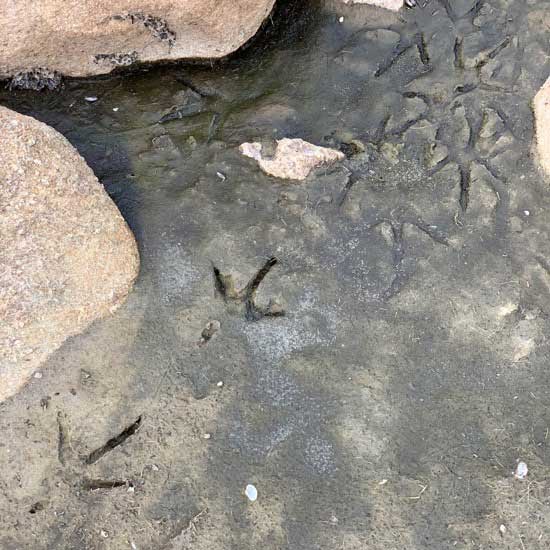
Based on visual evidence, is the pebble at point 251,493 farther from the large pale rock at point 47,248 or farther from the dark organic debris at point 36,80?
the dark organic debris at point 36,80

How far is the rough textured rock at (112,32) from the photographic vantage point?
284cm

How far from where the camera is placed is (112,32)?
9.76 ft

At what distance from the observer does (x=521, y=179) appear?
110 inches

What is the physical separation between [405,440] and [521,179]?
1.21 m

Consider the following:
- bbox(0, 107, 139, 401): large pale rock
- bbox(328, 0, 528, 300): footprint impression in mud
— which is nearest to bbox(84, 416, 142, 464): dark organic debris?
Answer: bbox(0, 107, 139, 401): large pale rock

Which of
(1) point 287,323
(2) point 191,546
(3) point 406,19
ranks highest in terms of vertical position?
(3) point 406,19

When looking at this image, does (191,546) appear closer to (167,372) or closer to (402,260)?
(167,372)

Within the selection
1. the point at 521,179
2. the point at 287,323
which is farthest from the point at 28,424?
the point at 521,179

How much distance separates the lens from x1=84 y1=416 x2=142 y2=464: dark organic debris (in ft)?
7.64

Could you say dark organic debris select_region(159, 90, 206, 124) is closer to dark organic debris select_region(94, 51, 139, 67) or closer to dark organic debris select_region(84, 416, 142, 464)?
dark organic debris select_region(94, 51, 139, 67)

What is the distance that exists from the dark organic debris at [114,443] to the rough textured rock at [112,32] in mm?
1700

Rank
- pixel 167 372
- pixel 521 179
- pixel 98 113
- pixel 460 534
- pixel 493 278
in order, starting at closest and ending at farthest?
pixel 460 534 < pixel 167 372 < pixel 493 278 < pixel 521 179 < pixel 98 113

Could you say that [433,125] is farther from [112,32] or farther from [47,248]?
[47,248]

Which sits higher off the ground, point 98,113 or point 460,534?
point 98,113
